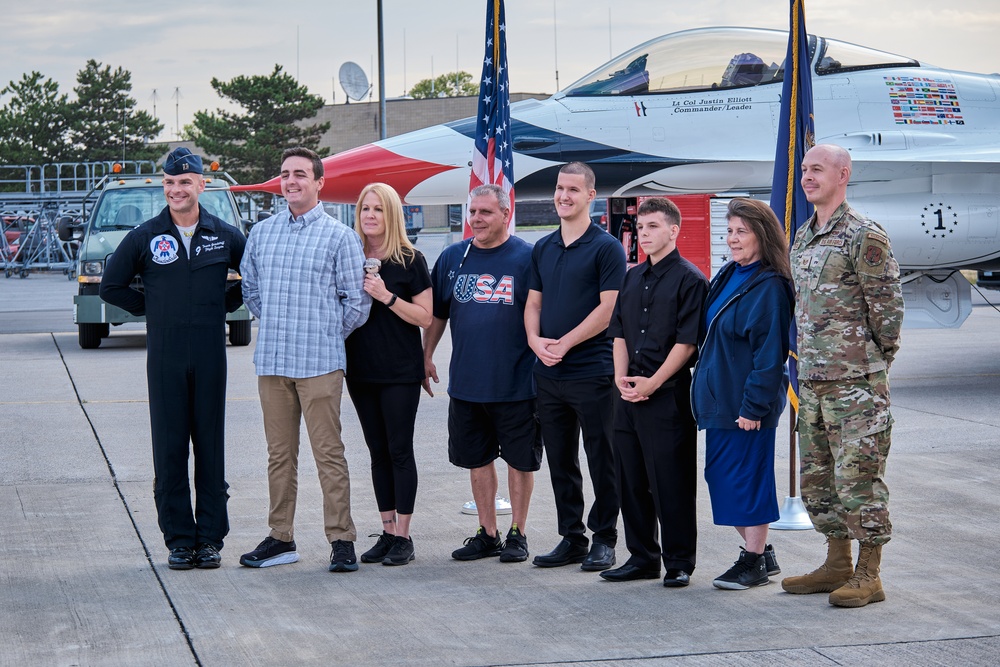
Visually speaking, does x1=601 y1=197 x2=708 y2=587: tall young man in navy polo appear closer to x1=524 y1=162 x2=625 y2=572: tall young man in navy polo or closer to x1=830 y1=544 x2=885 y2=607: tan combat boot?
x1=524 y1=162 x2=625 y2=572: tall young man in navy polo

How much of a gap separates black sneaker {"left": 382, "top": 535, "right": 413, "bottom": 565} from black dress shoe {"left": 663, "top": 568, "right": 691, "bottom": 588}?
1.28 metres

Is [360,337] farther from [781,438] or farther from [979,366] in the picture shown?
[979,366]

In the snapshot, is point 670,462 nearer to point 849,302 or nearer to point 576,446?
point 576,446

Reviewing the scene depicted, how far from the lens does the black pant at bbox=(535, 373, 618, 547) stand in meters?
5.57

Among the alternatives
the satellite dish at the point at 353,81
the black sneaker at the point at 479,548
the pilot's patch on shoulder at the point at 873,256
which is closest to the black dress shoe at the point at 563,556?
the black sneaker at the point at 479,548

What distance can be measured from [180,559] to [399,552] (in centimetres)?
104

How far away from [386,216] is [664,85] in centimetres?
823

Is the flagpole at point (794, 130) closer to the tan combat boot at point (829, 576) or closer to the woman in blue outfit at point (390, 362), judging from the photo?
the tan combat boot at point (829, 576)

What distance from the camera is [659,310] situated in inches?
207

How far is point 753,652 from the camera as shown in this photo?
4.27 m

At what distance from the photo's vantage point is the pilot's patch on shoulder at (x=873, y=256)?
4.86m


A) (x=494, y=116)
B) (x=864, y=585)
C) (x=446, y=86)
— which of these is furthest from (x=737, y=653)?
(x=446, y=86)

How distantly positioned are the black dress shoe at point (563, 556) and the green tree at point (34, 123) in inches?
2296

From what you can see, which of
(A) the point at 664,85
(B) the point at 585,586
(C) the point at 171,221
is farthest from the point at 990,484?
(A) the point at 664,85
